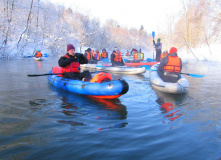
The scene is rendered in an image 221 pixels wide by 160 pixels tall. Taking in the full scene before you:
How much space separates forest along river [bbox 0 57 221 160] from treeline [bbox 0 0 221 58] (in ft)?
53.9

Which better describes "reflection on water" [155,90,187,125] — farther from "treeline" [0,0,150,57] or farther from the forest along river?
"treeline" [0,0,150,57]

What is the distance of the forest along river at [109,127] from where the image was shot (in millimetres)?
2545

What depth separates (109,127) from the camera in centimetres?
328

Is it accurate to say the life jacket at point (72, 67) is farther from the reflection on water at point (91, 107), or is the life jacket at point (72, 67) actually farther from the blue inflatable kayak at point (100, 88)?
the reflection on water at point (91, 107)

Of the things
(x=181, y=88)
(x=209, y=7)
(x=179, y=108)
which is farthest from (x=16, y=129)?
(x=209, y=7)

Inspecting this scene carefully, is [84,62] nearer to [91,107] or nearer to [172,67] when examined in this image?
[91,107]

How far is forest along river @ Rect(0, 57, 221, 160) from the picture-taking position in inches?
100

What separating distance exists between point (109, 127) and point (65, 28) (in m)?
26.7

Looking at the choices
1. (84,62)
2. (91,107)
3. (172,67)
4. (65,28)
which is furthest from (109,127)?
(65,28)

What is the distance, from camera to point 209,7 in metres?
19.6

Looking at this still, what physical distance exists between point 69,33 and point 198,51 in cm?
1860

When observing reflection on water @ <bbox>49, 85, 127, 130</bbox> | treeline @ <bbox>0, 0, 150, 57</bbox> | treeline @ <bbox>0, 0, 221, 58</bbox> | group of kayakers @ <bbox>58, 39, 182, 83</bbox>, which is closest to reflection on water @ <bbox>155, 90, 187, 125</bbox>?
group of kayakers @ <bbox>58, 39, 182, 83</bbox>

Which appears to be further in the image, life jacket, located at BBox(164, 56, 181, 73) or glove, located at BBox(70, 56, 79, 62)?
life jacket, located at BBox(164, 56, 181, 73)

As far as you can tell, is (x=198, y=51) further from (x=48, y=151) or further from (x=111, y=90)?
(x=48, y=151)
